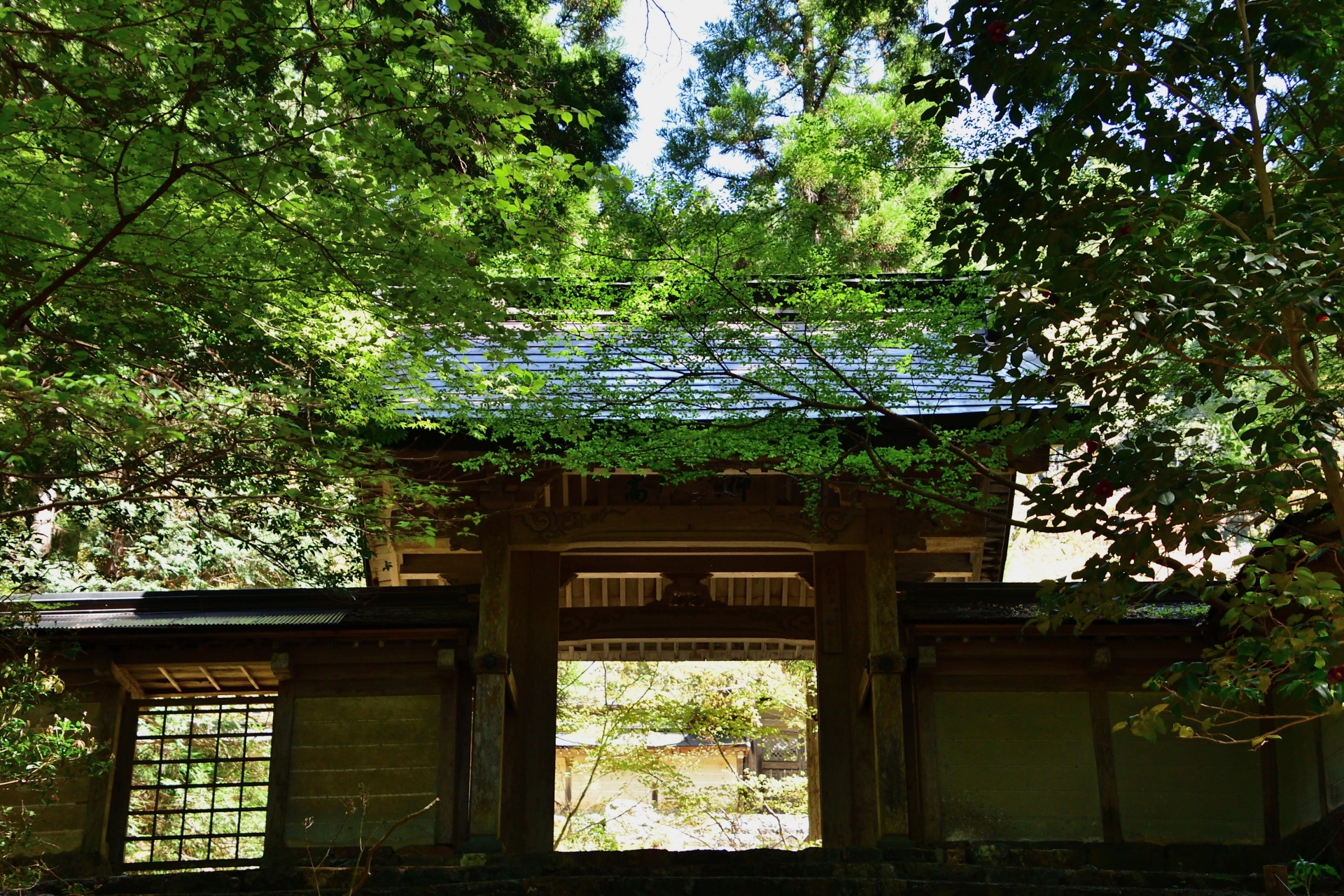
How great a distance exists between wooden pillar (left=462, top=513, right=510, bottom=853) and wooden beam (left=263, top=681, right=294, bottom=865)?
1.65 m

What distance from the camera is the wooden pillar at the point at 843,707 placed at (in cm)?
898

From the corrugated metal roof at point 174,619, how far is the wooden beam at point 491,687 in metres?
1.45

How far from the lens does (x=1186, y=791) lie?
873 cm

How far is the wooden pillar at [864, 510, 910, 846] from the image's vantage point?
7.94m

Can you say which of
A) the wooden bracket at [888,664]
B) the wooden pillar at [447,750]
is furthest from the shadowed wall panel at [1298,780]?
the wooden pillar at [447,750]

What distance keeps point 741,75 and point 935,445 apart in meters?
10.9

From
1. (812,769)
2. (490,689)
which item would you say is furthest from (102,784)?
(812,769)

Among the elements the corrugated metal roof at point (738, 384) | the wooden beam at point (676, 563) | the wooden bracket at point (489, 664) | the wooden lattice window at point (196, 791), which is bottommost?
the wooden lattice window at point (196, 791)

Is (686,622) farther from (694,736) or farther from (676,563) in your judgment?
(694,736)

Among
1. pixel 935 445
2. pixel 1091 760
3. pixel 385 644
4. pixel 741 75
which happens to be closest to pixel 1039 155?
pixel 935 445

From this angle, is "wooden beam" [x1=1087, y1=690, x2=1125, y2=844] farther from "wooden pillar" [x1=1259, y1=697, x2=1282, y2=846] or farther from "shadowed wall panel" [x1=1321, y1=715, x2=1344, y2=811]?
"shadowed wall panel" [x1=1321, y1=715, x2=1344, y2=811]

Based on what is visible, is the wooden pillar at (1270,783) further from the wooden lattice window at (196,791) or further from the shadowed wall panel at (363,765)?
the wooden lattice window at (196,791)

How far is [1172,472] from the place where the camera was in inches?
160

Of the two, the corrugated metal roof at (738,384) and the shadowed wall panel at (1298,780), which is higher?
the corrugated metal roof at (738,384)
